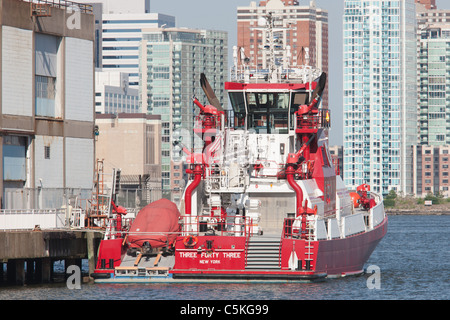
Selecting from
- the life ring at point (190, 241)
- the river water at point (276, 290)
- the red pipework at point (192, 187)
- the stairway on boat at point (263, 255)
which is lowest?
the river water at point (276, 290)

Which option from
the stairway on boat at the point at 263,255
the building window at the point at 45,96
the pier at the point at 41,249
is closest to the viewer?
the stairway on boat at the point at 263,255

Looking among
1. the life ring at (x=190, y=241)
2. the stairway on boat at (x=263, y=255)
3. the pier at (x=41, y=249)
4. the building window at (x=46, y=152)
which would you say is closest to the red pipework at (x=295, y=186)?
the stairway on boat at (x=263, y=255)

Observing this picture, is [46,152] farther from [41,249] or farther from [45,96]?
[41,249]

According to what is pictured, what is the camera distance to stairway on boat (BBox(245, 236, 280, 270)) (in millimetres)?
39969

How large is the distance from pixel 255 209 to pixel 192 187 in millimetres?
2917

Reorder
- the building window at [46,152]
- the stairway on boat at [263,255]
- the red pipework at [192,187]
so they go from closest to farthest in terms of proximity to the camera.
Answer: the stairway on boat at [263,255], the red pipework at [192,187], the building window at [46,152]

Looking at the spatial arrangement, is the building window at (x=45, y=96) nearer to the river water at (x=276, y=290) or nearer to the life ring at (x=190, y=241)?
the river water at (x=276, y=290)

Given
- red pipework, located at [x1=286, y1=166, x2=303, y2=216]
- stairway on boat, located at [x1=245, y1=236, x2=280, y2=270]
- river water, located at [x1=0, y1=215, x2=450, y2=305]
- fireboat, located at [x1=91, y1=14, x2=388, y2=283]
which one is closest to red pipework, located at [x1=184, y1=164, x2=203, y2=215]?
fireboat, located at [x1=91, y1=14, x2=388, y2=283]

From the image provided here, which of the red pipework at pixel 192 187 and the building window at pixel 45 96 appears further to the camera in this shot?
the building window at pixel 45 96

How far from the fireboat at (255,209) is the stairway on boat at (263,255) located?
1.6 inches

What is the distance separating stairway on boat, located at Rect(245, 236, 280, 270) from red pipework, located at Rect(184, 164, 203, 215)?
176 inches

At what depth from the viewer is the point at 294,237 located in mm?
42500

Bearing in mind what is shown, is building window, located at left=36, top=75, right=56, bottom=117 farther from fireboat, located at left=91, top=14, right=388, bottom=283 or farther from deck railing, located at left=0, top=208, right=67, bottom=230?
fireboat, located at left=91, top=14, right=388, bottom=283

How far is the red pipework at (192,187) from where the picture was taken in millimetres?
44188
